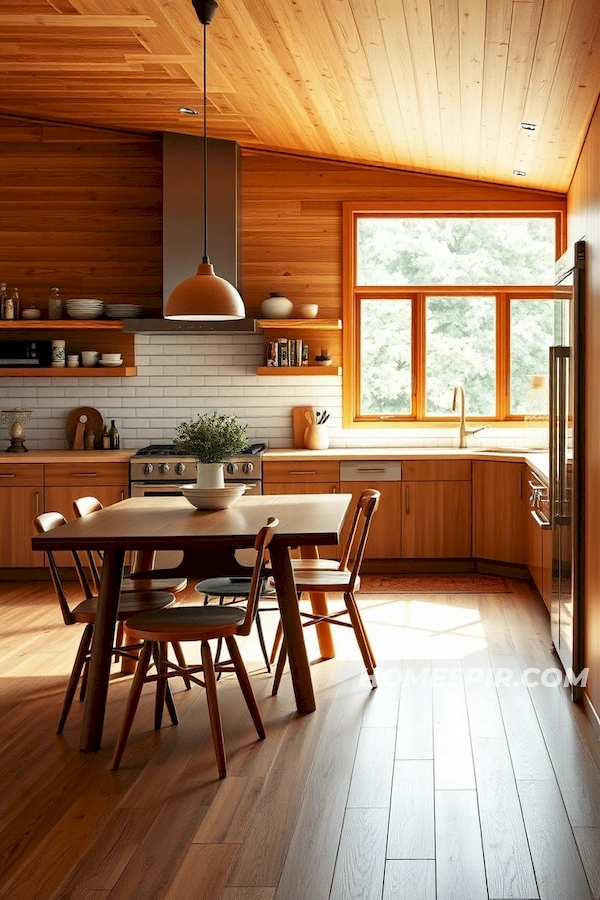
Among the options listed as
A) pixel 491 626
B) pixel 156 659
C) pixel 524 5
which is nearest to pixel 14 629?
pixel 156 659

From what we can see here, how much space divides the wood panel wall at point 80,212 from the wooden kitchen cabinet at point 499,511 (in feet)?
9.44

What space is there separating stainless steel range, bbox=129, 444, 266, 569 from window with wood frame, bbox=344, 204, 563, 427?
106 centimetres

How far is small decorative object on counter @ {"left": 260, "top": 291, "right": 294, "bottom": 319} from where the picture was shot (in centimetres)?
770

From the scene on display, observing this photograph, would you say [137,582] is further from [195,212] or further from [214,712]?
[195,212]

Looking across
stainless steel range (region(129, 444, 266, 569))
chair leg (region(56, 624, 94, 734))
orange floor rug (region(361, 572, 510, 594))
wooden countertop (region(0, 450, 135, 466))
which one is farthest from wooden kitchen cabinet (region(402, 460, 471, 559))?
chair leg (region(56, 624, 94, 734))

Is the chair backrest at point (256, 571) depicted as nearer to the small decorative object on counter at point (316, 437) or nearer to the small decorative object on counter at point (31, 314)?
the small decorative object on counter at point (316, 437)

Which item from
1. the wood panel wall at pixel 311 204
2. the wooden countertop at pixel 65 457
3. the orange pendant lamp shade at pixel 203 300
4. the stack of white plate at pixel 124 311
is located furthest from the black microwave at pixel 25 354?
the orange pendant lamp shade at pixel 203 300

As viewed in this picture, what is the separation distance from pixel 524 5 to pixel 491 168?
3.56 metres

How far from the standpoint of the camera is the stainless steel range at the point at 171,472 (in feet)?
23.9

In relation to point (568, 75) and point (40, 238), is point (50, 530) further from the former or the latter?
point (40, 238)

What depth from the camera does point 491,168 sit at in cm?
724

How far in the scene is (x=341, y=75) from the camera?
5.42 meters

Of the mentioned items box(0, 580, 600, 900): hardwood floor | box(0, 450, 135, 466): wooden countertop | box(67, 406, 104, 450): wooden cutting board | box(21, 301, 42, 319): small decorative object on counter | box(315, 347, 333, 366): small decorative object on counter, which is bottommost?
box(0, 580, 600, 900): hardwood floor

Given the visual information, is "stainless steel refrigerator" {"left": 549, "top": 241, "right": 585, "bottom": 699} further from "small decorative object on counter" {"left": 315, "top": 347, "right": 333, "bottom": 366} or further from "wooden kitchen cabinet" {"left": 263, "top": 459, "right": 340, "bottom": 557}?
"small decorative object on counter" {"left": 315, "top": 347, "right": 333, "bottom": 366}
